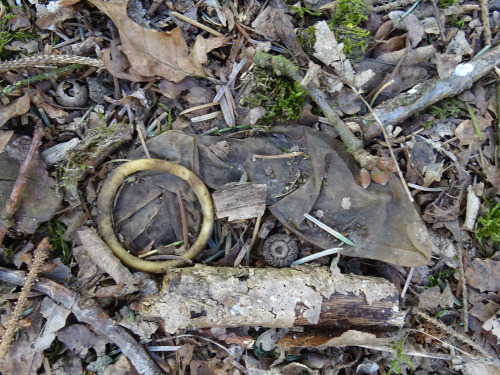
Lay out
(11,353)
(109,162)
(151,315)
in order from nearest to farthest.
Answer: (151,315), (11,353), (109,162)

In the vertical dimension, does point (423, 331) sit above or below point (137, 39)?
below

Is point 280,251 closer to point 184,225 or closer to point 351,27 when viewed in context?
point 184,225

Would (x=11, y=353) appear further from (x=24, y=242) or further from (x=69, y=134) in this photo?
(x=69, y=134)

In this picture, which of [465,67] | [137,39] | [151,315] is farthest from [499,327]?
[137,39]

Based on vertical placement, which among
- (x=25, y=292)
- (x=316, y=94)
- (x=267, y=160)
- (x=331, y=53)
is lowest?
(x=25, y=292)

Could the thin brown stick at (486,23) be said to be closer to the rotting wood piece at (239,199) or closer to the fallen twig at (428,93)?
the fallen twig at (428,93)

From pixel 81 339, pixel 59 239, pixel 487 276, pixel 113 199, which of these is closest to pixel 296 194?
pixel 113 199

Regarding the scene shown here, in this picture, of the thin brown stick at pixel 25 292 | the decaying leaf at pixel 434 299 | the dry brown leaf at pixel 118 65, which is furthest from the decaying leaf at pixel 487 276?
the thin brown stick at pixel 25 292

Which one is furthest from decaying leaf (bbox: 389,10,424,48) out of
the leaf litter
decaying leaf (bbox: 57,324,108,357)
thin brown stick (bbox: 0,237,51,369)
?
decaying leaf (bbox: 57,324,108,357)
